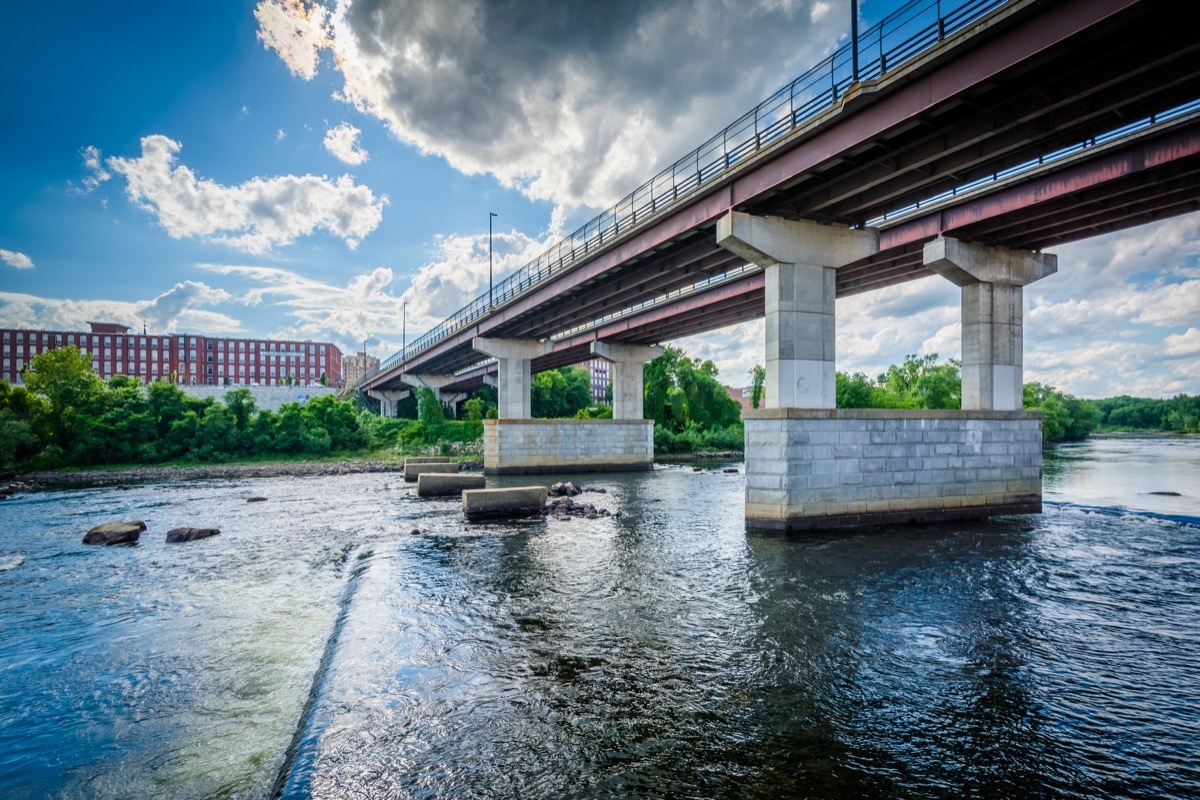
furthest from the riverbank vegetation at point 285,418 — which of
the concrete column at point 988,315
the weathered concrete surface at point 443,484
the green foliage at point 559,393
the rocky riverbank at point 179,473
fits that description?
the concrete column at point 988,315

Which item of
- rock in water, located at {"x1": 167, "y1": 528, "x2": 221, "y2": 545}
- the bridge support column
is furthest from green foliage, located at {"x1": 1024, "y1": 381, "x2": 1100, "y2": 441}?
the bridge support column

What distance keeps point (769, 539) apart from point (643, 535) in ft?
12.8

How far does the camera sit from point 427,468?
37906 mm

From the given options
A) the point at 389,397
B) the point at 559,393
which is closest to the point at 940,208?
the point at 559,393

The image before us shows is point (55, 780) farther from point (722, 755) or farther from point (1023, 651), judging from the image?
point (1023, 651)

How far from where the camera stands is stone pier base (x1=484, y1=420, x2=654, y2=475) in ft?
140

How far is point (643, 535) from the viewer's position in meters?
18.1

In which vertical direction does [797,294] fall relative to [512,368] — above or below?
above

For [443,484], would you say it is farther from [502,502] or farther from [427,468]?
[502,502]

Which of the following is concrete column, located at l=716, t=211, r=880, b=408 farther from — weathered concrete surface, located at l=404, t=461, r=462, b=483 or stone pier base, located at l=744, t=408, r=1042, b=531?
weathered concrete surface, located at l=404, t=461, r=462, b=483

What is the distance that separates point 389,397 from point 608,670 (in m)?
108

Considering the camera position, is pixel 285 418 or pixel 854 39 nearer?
pixel 854 39

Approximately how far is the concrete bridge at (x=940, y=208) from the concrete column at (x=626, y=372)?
2141cm

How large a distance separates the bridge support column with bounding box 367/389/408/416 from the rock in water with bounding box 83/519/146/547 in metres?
88.9
